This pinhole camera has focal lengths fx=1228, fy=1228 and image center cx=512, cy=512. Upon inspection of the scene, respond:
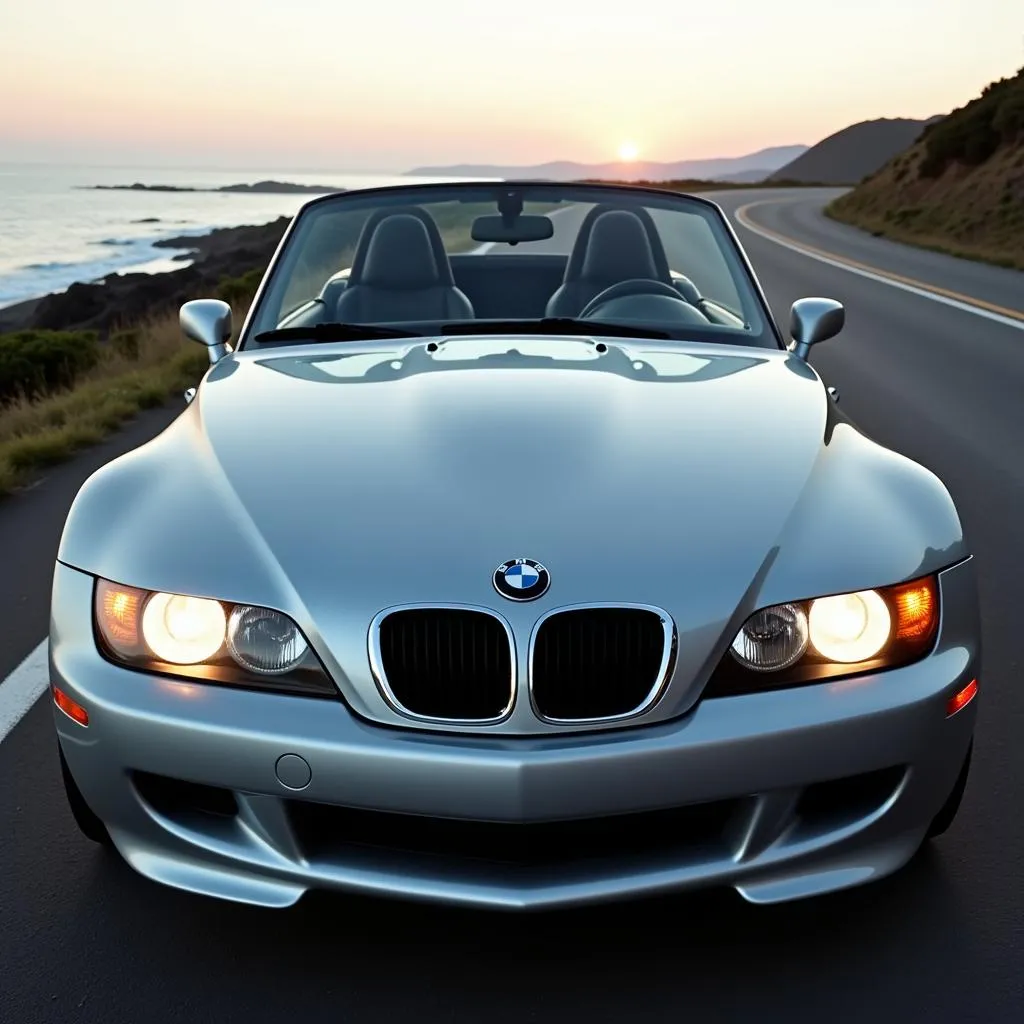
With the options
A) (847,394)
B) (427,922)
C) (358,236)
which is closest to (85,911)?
(427,922)

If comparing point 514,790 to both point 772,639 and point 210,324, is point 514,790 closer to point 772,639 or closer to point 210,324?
point 772,639

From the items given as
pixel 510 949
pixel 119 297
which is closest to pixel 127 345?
pixel 510 949

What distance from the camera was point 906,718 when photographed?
7.56 ft

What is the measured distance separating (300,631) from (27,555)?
342cm

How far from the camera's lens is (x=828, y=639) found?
2342 millimetres

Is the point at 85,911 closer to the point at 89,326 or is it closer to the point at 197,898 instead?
the point at 197,898

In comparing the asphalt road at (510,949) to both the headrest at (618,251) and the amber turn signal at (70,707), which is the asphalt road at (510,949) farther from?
the headrest at (618,251)

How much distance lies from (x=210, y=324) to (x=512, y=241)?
4.58 feet

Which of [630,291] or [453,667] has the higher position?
[630,291]

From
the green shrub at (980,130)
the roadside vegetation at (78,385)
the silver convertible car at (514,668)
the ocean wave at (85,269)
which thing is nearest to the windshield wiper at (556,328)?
the silver convertible car at (514,668)

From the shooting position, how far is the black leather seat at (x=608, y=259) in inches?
171

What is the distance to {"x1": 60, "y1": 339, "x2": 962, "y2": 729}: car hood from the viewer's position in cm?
226

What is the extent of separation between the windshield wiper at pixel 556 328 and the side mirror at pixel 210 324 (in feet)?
2.36

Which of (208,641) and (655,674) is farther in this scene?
(208,641)
